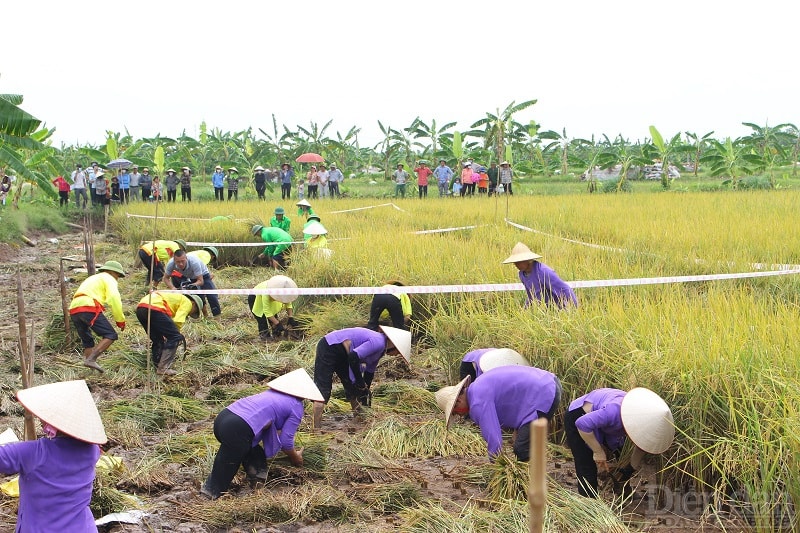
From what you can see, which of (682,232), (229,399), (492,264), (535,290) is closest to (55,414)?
(229,399)

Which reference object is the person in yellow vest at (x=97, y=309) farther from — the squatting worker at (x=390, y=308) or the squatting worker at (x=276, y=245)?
the squatting worker at (x=276, y=245)

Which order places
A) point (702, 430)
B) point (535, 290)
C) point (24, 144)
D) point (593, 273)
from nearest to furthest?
point (702, 430), point (535, 290), point (593, 273), point (24, 144)

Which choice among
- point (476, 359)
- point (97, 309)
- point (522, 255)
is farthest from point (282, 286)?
point (476, 359)

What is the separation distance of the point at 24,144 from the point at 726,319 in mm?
10326

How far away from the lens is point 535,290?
6.00 meters

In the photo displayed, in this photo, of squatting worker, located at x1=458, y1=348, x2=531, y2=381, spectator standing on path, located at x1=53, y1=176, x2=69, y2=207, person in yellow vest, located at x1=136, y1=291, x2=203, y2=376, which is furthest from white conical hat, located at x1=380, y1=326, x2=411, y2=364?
spectator standing on path, located at x1=53, y1=176, x2=69, y2=207

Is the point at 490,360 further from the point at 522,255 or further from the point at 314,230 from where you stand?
the point at 314,230

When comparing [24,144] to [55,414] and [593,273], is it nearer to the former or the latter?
[593,273]

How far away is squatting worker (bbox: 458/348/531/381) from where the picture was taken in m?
4.85

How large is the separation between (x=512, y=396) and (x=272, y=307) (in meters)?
3.96

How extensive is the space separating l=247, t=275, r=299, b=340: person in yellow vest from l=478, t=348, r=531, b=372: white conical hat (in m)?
2.97

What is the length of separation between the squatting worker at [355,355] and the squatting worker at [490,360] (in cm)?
57

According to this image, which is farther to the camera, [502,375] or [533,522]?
[502,375]

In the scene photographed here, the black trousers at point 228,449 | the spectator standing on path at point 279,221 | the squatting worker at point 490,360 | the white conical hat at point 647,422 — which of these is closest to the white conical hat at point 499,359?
the squatting worker at point 490,360
